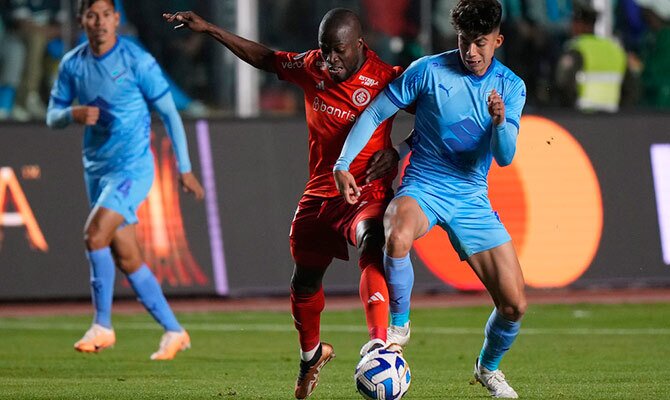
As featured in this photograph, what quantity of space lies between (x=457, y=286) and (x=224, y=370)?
17.3 feet

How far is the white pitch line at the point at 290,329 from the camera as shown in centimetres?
1230

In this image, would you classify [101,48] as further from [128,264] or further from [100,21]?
[128,264]

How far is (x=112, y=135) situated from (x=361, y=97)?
10.2ft

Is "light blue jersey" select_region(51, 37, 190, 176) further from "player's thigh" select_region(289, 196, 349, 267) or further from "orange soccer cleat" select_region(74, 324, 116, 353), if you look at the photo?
"player's thigh" select_region(289, 196, 349, 267)

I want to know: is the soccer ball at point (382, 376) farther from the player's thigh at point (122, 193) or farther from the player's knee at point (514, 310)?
the player's thigh at point (122, 193)

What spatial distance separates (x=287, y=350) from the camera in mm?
11227

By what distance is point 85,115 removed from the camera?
33.6ft

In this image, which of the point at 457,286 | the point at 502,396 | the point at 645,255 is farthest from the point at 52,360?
the point at 645,255

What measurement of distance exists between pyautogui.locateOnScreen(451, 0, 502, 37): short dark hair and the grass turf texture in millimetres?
2004

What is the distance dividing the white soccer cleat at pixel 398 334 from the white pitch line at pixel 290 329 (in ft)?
16.1

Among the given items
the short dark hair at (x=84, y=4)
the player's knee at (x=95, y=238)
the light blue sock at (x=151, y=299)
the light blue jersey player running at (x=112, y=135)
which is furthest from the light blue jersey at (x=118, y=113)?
the light blue sock at (x=151, y=299)

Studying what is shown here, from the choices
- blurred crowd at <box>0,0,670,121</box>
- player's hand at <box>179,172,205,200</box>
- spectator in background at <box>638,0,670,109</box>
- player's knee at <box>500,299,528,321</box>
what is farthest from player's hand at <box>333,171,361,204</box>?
spectator in background at <box>638,0,670,109</box>

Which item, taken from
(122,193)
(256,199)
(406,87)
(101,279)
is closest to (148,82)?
(122,193)

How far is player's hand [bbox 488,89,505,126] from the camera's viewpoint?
7367 millimetres
